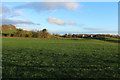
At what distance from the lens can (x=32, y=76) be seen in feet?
29.5

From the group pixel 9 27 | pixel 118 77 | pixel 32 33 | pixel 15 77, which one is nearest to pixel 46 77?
pixel 15 77

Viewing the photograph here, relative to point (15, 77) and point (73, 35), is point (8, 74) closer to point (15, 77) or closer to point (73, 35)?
point (15, 77)

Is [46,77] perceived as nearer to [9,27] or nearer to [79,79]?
[79,79]

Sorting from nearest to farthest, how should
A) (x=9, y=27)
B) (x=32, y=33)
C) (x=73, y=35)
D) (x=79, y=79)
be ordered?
(x=79, y=79), (x=32, y=33), (x=73, y=35), (x=9, y=27)

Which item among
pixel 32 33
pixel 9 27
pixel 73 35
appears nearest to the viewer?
pixel 32 33

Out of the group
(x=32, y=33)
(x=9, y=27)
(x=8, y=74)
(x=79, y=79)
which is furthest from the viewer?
(x=9, y=27)

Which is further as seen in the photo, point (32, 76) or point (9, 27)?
point (9, 27)

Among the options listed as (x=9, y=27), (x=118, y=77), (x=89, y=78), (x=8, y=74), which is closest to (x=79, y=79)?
(x=89, y=78)

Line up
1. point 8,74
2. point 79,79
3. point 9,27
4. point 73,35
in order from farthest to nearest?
point 9,27
point 73,35
point 8,74
point 79,79

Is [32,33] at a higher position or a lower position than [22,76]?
higher

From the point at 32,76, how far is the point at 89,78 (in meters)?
3.73

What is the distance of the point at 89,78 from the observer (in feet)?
28.7

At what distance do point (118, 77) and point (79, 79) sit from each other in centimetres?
270

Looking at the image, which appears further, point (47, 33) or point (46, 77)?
point (47, 33)
